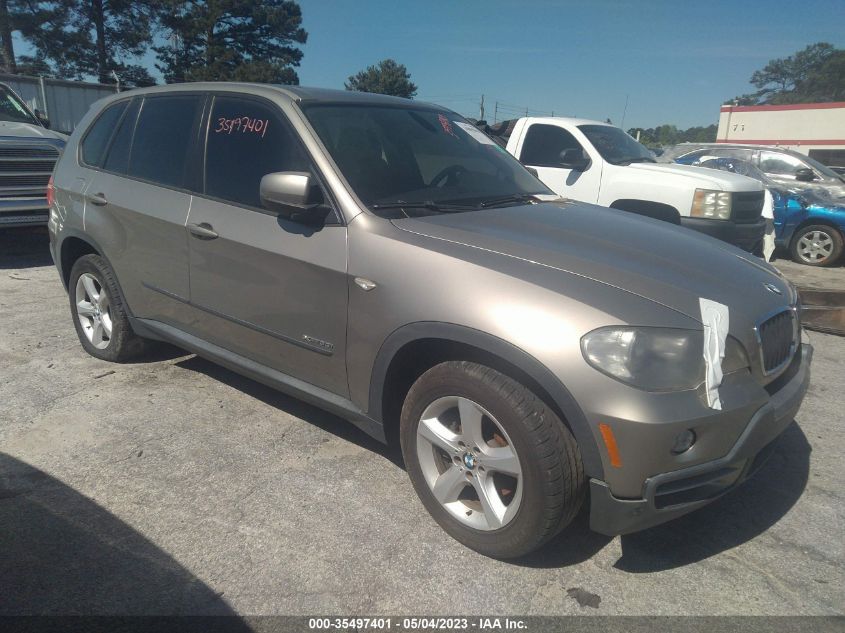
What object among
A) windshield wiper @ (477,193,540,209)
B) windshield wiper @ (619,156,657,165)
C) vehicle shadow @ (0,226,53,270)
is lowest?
vehicle shadow @ (0,226,53,270)

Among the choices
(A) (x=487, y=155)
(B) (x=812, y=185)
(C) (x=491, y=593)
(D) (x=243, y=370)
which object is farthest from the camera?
(B) (x=812, y=185)

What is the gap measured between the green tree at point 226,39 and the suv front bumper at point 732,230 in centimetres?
3518

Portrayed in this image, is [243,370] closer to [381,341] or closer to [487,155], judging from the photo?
[381,341]

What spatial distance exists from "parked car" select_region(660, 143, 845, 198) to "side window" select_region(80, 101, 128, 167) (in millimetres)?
7924

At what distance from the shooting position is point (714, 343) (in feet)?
7.34

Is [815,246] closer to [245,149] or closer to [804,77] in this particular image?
[245,149]

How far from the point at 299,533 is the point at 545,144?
6.28 metres

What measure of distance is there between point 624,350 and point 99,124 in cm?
393

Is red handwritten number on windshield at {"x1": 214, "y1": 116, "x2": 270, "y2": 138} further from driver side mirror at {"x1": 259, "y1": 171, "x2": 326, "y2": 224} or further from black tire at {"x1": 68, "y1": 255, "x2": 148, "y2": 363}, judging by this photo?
black tire at {"x1": 68, "y1": 255, "x2": 148, "y2": 363}

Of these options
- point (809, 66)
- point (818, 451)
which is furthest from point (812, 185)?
point (809, 66)

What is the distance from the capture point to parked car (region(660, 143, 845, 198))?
9516mm

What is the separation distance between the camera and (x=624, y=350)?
2166 millimetres

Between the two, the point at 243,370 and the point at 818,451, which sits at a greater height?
the point at 243,370

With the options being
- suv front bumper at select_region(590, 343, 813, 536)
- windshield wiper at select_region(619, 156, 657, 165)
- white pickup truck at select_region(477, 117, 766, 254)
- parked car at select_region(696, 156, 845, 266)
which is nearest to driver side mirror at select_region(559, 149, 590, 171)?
white pickup truck at select_region(477, 117, 766, 254)
